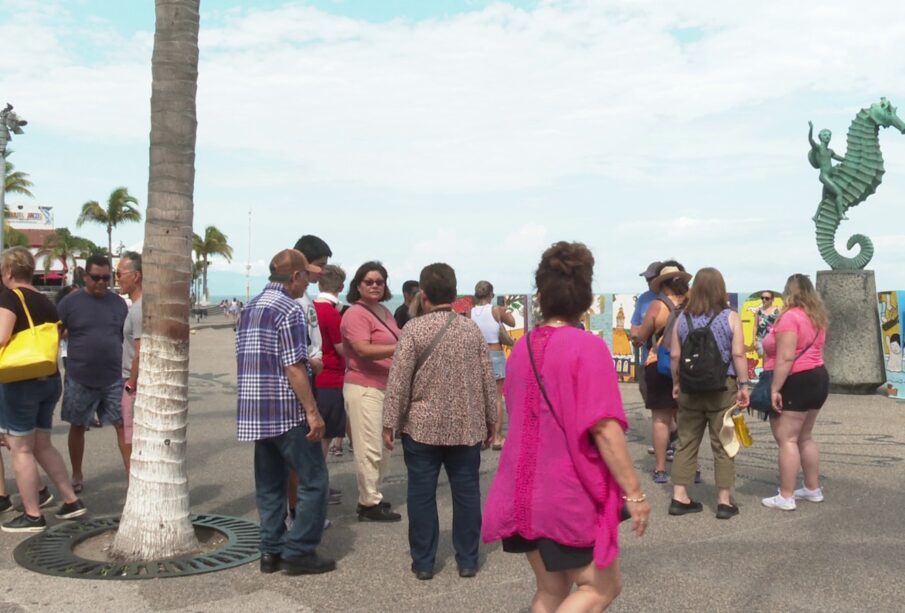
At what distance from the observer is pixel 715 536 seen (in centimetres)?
597

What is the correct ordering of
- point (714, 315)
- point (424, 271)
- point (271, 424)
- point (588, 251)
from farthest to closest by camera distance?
point (714, 315) < point (424, 271) < point (271, 424) < point (588, 251)

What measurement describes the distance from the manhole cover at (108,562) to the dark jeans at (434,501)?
1.04 meters

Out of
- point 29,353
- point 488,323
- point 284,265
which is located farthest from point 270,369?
point 488,323

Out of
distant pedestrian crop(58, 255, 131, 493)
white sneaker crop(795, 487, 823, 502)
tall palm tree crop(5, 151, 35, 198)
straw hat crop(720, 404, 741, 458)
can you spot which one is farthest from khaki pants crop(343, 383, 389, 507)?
tall palm tree crop(5, 151, 35, 198)

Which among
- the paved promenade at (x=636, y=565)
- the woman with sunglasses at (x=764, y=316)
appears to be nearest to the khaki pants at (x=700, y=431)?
the paved promenade at (x=636, y=565)

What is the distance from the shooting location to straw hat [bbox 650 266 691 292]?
24.1 feet

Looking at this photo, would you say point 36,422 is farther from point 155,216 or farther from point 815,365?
point 815,365

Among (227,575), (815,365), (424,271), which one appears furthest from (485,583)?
(815,365)

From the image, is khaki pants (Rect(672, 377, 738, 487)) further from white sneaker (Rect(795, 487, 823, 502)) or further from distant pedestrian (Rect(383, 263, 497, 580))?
distant pedestrian (Rect(383, 263, 497, 580))

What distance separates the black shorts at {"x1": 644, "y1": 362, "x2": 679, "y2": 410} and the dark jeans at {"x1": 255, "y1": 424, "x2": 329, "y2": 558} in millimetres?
3342

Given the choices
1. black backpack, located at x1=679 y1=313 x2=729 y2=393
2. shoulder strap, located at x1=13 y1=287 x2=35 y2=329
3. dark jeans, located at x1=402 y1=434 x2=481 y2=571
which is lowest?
dark jeans, located at x1=402 y1=434 x2=481 y2=571

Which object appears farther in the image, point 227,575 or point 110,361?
point 110,361

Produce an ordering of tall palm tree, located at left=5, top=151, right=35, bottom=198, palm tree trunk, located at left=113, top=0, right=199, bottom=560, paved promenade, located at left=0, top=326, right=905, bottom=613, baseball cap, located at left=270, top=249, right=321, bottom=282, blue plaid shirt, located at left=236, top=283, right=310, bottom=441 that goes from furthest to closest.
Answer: tall palm tree, located at left=5, top=151, right=35, bottom=198, palm tree trunk, located at left=113, top=0, right=199, bottom=560, baseball cap, located at left=270, top=249, right=321, bottom=282, blue plaid shirt, located at left=236, top=283, right=310, bottom=441, paved promenade, located at left=0, top=326, right=905, bottom=613

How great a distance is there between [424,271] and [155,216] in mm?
1662
